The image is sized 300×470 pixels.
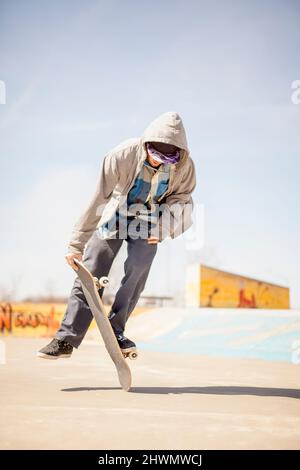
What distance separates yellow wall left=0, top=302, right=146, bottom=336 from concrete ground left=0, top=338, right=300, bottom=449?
1956 centimetres

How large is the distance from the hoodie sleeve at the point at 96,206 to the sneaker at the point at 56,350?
0.76m

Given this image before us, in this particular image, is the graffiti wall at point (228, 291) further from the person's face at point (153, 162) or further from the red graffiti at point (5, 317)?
the person's face at point (153, 162)

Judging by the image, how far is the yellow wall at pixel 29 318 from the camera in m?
23.3

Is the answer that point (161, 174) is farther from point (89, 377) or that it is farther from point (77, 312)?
point (89, 377)

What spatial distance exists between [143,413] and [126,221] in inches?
70.9

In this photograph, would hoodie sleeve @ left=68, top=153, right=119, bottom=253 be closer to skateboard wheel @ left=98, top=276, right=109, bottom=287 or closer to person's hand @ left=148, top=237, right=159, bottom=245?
skateboard wheel @ left=98, top=276, right=109, bottom=287

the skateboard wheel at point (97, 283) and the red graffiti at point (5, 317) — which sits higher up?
the skateboard wheel at point (97, 283)

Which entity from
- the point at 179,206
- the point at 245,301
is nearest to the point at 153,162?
the point at 179,206

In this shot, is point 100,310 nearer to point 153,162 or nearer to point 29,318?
point 153,162

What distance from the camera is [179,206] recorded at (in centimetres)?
400

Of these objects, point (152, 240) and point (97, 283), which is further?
point (152, 240)

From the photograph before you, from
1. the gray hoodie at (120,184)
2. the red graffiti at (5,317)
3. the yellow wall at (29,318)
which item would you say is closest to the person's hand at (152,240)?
the gray hoodie at (120,184)

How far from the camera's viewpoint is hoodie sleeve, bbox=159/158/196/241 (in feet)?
13.0
